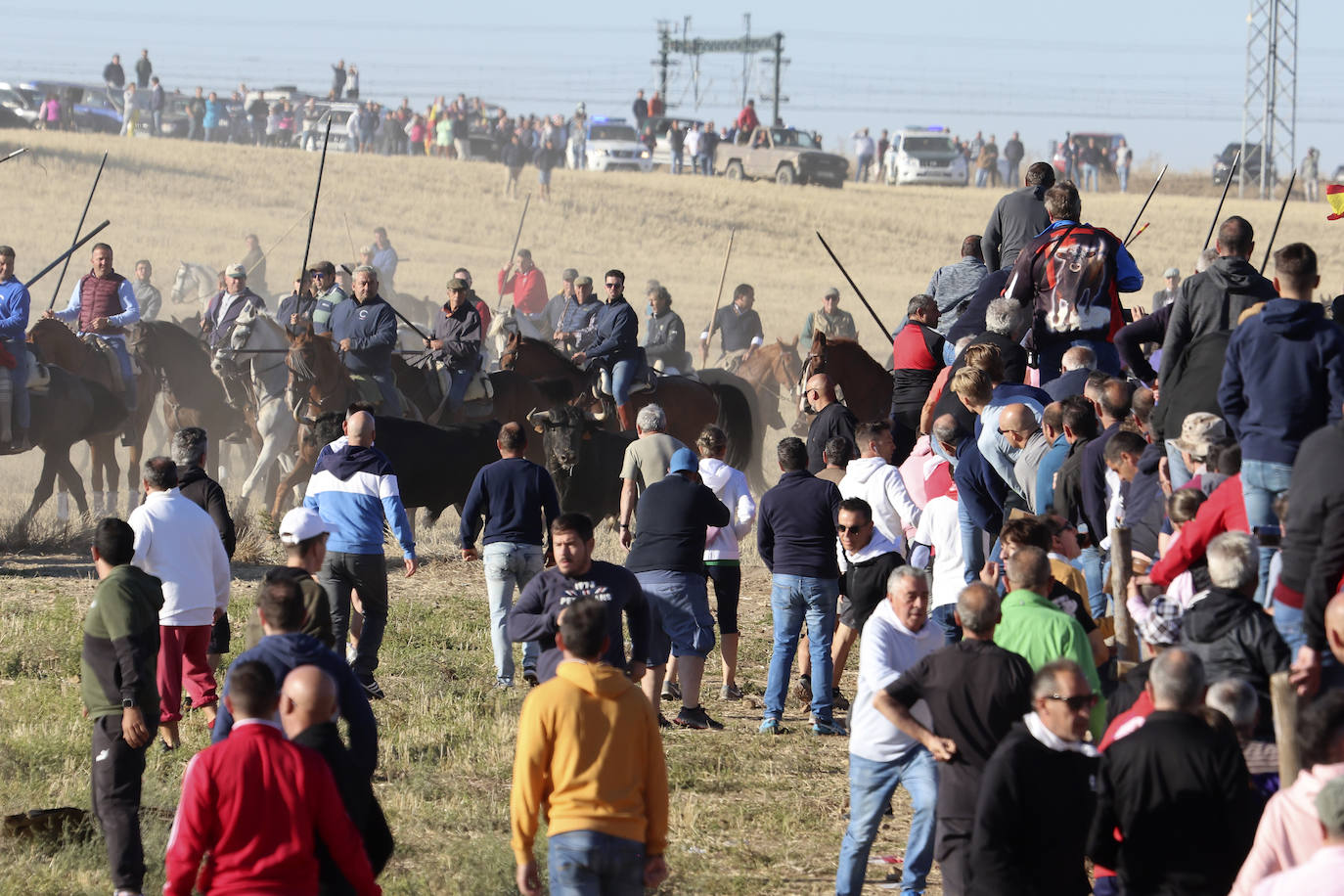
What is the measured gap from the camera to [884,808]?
7.41 metres

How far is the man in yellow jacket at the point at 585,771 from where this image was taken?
5.94 m

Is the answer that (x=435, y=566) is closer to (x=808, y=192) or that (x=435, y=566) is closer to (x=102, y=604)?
(x=102, y=604)

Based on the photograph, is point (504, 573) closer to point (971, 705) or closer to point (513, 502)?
point (513, 502)

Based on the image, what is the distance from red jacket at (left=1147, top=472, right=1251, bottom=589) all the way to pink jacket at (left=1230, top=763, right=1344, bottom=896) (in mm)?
2548

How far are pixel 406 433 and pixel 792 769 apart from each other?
6.93 m

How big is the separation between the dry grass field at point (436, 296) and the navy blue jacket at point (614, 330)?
94.5 inches

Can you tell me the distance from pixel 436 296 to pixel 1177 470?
3283cm

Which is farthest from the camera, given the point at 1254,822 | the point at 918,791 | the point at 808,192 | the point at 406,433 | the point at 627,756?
the point at 808,192

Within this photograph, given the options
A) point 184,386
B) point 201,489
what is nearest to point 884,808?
point 201,489

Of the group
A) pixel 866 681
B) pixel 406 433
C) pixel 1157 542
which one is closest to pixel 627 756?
pixel 866 681

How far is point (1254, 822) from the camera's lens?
5586mm

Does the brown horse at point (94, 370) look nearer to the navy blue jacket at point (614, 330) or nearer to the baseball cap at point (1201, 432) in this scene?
the navy blue jacket at point (614, 330)

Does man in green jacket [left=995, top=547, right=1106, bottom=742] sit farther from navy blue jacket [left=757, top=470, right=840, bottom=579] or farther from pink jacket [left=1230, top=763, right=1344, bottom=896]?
navy blue jacket [left=757, top=470, right=840, bottom=579]

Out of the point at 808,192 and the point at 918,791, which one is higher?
the point at 808,192
